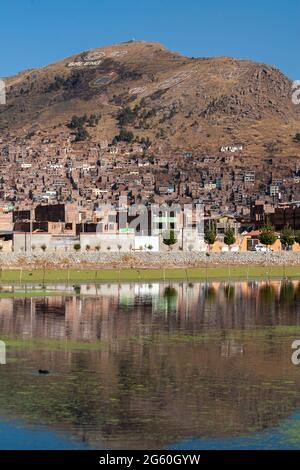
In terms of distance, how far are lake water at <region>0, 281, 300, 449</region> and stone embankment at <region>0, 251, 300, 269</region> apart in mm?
38235

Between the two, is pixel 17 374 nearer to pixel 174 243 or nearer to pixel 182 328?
pixel 182 328

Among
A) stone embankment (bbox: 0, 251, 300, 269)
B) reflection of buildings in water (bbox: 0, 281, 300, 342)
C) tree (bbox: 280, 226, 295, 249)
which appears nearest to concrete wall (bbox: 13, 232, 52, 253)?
stone embankment (bbox: 0, 251, 300, 269)

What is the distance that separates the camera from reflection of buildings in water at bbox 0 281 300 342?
38.1 m

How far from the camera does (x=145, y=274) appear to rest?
271 ft

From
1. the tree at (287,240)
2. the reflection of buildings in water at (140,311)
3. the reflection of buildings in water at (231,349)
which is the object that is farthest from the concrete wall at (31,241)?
the reflection of buildings in water at (231,349)

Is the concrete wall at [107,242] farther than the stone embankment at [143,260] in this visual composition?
Yes

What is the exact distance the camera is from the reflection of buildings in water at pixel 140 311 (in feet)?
125

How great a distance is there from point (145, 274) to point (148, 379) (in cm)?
5719

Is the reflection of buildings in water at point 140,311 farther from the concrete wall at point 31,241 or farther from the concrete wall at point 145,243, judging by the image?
the concrete wall at point 145,243

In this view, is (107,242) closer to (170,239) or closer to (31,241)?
(170,239)

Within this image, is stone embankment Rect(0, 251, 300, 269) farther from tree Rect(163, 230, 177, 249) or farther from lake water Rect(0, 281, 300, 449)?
lake water Rect(0, 281, 300, 449)

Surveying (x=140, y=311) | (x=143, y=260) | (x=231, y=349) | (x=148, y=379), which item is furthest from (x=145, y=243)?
(x=148, y=379)

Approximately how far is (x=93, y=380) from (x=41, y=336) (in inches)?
410

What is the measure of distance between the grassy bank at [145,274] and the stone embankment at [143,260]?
179 cm
